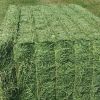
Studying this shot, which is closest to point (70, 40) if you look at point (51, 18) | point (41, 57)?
point (41, 57)

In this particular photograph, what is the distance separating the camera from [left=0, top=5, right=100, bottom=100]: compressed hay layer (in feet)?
27.3

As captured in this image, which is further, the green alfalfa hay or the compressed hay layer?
the compressed hay layer

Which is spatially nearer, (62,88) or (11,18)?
(62,88)

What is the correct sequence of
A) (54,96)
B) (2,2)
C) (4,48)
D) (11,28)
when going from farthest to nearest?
(2,2)
(11,28)
(54,96)
(4,48)

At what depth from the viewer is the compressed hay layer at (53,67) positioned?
8.34 meters

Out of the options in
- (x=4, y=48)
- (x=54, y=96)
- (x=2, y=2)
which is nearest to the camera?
(x=4, y=48)

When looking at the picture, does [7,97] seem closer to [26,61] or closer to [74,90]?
[26,61]

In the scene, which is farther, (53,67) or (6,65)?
(53,67)

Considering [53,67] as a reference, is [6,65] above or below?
above

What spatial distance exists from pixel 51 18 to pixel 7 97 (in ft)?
14.0

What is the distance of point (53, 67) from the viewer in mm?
8453

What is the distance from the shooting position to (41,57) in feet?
27.3

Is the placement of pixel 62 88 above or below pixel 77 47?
below

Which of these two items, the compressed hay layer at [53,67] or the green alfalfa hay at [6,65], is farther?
the compressed hay layer at [53,67]
